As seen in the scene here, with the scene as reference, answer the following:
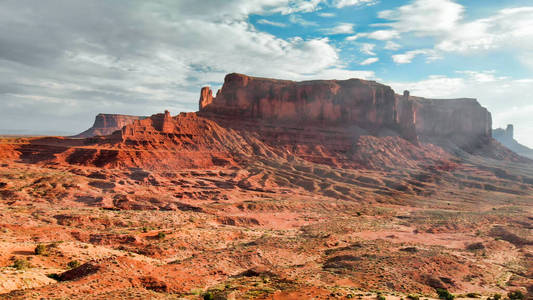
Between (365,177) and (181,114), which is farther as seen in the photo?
(181,114)

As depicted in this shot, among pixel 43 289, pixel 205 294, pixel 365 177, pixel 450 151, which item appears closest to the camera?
pixel 43 289

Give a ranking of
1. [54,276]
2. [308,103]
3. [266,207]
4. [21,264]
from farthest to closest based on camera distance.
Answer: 1. [308,103]
2. [266,207]
3. [21,264]
4. [54,276]

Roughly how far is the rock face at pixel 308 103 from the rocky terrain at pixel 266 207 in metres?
0.60

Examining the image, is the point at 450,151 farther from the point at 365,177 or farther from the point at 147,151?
the point at 147,151

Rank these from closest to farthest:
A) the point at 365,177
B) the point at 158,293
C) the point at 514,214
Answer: the point at 158,293 → the point at 514,214 → the point at 365,177

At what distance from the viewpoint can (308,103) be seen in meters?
126

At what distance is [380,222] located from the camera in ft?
171

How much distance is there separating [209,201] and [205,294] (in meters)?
41.4

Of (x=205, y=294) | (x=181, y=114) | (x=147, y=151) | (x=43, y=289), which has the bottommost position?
(x=205, y=294)

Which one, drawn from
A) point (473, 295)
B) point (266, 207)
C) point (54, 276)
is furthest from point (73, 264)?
point (266, 207)

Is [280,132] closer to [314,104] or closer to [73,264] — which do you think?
[314,104]

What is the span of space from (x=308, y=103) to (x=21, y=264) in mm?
115355

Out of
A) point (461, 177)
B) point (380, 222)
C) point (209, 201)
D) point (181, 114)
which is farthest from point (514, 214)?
point (181, 114)

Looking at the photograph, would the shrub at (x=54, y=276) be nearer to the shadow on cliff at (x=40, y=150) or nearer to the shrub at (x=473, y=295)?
the shrub at (x=473, y=295)
